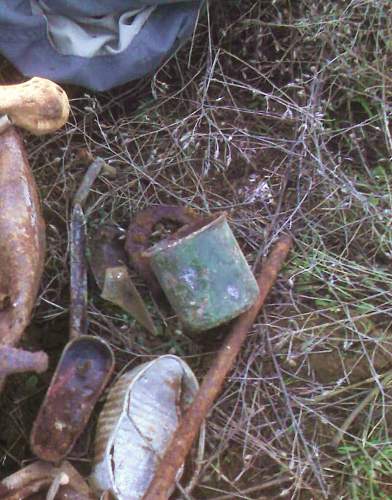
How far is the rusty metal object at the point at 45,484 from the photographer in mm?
1806

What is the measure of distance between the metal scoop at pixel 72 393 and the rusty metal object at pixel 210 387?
0.26 meters

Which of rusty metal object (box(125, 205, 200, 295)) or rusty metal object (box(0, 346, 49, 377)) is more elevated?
rusty metal object (box(0, 346, 49, 377))

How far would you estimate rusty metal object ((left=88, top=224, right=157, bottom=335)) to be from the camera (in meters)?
2.11

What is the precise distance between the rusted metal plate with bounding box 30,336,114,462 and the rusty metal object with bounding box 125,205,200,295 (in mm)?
295

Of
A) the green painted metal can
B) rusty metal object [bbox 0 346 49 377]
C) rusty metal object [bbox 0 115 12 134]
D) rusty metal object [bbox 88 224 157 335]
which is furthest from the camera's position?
rusty metal object [bbox 88 224 157 335]

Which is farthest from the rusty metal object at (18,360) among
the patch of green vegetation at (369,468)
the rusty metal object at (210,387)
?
the patch of green vegetation at (369,468)

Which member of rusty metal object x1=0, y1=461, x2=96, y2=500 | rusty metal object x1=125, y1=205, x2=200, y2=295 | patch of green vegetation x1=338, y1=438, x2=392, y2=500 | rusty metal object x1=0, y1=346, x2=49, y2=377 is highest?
rusty metal object x1=0, y1=346, x2=49, y2=377

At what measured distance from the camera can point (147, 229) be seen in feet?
7.30

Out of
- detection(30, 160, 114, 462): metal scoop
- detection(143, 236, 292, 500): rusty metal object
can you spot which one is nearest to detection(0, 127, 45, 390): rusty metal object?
detection(30, 160, 114, 462): metal scoop

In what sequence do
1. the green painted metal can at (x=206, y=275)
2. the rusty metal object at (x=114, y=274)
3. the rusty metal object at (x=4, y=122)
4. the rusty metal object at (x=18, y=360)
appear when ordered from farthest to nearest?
the rusty metal object at (x=114, y=274)
the green painted metal can at (x=206, y=275)
the rusty metal object at (x=4, y=122)
the rusty metal object at (x=18, y=360)

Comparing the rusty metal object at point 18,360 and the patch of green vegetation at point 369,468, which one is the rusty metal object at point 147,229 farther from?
the patch of green vegetation at point 369,468

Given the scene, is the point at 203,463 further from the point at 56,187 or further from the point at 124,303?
the point at 56,187

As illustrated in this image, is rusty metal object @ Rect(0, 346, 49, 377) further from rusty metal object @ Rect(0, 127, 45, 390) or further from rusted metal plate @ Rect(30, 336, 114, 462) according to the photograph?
rusted metal plate @ Rect(30, 336, 114, 462)

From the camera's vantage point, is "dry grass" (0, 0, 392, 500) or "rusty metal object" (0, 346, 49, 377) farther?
"dry grass" (0, 0, 392, 500)
